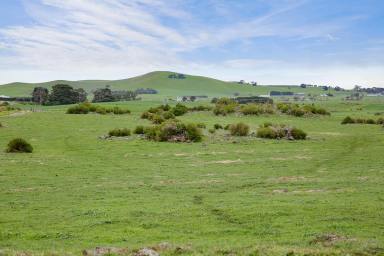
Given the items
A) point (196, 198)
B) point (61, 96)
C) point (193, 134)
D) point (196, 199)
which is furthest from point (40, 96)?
point (196, 199)

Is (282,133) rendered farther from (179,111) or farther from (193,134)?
(179,111)

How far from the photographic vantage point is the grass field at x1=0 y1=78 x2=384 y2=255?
609 inches

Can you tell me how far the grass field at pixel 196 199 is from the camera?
15.5m

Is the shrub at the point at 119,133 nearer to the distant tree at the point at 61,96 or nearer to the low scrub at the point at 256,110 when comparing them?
the low scrub at the point at 256,110

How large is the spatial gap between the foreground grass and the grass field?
0.15 feet

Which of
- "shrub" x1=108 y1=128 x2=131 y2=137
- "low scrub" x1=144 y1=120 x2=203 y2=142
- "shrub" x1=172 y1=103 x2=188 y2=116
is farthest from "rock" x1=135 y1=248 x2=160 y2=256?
"shrub" x1=172 y1=103 x2=188 y2=116

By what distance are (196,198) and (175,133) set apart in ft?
94.0

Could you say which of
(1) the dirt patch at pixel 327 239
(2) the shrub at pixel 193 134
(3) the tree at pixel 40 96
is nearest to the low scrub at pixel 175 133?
(2) the shrub at pixel 193 134

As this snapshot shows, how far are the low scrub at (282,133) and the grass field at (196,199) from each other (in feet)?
19.5

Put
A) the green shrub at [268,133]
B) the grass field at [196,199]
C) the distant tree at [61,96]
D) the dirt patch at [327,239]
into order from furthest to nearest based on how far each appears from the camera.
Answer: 1. the distant tree at [61,96]
2. the green shrub at [268,133]
3. the grass field at [196,199]
4. the dirt patch at [327,239]

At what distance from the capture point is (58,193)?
24453mm

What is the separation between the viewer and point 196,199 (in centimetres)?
2259

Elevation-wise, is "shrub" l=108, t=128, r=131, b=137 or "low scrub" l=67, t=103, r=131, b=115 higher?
"low scrub" l=67, t=103, r=131, b=115

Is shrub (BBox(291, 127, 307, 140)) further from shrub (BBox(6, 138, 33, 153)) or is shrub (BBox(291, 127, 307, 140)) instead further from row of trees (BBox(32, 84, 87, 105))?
row of trees (BBox(32, 84, 87, 105))
